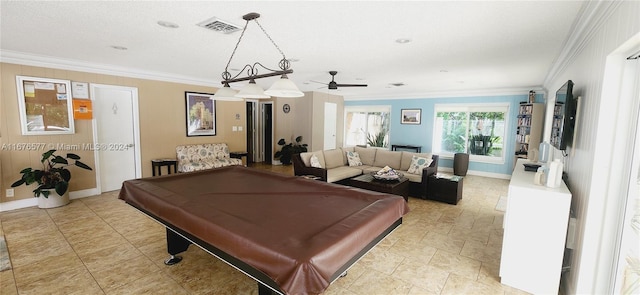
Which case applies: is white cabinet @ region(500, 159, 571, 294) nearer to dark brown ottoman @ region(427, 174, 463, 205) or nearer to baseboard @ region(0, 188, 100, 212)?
Answer: dark brown ottoman @ region(427, 174, 463, 205)

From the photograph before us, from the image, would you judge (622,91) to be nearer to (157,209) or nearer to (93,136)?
(157,209)

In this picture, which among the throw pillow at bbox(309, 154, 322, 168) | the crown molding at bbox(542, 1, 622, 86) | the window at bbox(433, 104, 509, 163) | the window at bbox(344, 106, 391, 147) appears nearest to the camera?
the crown molding at bbox(542, 1, 622, 86)

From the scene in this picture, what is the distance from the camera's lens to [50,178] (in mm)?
4176

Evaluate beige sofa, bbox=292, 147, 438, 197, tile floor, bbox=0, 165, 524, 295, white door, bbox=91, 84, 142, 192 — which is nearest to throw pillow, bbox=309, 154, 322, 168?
beige sofa, bbox=292, 147, 438, 197

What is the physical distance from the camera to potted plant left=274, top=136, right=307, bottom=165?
8.11 meters

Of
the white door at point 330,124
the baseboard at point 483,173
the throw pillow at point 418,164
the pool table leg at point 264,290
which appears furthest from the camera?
the white door at point 330,124

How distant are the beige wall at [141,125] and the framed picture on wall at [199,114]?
0.10m

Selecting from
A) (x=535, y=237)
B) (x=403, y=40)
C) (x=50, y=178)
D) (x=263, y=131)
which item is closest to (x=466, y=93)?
(x=403, y=40)

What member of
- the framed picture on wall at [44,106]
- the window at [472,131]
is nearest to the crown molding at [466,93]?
the window at [472,131]

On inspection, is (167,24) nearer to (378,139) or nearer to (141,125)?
(141,125)

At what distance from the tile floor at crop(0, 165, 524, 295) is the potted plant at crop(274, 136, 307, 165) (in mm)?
4482

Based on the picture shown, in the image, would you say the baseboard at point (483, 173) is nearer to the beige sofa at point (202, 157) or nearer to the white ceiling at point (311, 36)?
the white ceiling at point (311, 36)

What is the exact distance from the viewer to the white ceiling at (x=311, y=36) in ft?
7.48

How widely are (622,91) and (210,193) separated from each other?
10.3 ft
